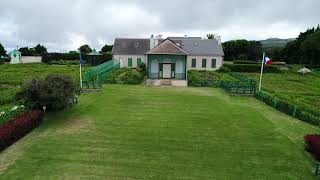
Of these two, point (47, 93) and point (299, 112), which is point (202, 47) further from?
point (47, 93)

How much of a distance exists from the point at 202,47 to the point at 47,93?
1420 inches

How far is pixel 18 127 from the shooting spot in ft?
51.4

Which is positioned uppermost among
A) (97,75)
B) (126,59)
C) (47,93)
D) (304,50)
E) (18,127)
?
(304,50)

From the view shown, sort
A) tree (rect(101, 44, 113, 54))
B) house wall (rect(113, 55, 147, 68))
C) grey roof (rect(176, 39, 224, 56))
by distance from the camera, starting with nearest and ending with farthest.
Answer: grey roof (rect(176, 39, 224, 56)) → house wall (rect(113, 55, 147, 68)) → tree (rect(101, 44, 113, 54))

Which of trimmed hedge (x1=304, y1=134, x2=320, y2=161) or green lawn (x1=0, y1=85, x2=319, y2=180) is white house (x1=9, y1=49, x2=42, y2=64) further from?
trimmed hedge (x1=304, y1=134, x2=320, y2=161)

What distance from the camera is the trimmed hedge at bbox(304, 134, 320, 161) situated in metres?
13.9

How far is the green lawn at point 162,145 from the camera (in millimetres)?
12297

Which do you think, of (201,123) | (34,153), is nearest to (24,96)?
(34,153)

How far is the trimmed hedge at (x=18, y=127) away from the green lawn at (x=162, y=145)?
0.38 metres

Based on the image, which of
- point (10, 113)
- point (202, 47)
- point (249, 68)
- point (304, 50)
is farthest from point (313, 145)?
point (304, 50)

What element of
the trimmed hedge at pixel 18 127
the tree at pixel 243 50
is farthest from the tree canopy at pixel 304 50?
the trimmed hedge at pixel 18 127

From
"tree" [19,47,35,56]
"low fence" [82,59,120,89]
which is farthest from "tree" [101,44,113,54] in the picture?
"low fence" [82,59,120,89]

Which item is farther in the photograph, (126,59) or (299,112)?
(126,59)

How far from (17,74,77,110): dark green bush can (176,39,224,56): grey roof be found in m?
33.0
